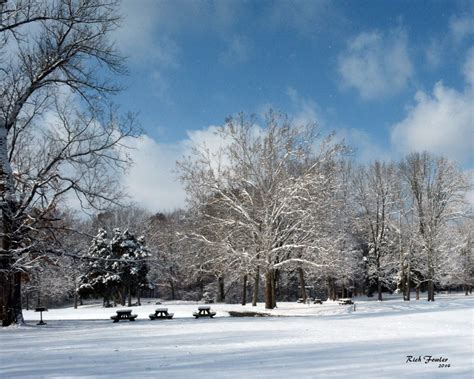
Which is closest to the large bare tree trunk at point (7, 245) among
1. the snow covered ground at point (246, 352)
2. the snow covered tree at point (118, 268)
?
the snow covered ground at point (246, 352)

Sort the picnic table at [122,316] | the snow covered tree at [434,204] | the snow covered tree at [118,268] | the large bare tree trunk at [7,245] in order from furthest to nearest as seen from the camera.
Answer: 1. the snow covered tree at [118,268]
2. the snow covered tree at [434,204]
3. the picnic table at [122,316]
4. the large bare tree trunk at [7,245]

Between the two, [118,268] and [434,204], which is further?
[118,268]

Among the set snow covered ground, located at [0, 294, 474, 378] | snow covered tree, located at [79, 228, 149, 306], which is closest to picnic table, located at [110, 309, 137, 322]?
snow covered ground, located at [0, 294, 474, 378]

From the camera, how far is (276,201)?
1043 inches

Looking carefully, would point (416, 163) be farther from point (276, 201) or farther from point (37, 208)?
point (37, 208)

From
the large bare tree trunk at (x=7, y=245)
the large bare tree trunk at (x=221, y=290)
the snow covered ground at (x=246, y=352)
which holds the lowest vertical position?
the large bare tree trunk at (x=221, y=290)

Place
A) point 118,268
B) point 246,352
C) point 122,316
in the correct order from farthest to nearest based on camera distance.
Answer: point 118,268 < point 122,316 < point 246,352

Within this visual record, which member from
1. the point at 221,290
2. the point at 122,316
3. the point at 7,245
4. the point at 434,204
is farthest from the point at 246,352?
the point at 221,290

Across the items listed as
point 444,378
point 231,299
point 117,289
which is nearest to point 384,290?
point 231,299

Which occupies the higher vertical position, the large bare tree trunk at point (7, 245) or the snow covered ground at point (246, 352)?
the large bare tree trunk at point (7, 245)

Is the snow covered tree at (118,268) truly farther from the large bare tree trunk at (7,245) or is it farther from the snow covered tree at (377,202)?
the large bare tree trunk at (7,245)

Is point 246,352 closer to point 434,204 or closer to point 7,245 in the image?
point 7,245

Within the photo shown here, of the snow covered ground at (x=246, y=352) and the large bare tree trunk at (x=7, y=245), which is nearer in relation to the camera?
the snow covered ground at (x=246, y=352)

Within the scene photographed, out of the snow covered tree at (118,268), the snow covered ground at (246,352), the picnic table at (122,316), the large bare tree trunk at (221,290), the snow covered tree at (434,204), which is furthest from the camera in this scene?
the large bare tree trunk at (221,290)
